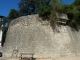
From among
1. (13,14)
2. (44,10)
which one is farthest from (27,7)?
(44,10)

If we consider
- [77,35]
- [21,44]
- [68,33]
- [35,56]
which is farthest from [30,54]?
[77,35]

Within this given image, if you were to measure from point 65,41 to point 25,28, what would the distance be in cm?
374

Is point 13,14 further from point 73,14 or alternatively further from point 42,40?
point 73,14

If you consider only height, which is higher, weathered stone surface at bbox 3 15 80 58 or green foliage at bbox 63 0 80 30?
green foliage at bbox 63 0 80 30

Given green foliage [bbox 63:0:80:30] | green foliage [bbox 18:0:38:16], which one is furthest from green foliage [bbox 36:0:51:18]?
green foliage [bbox 18:0:38:16]

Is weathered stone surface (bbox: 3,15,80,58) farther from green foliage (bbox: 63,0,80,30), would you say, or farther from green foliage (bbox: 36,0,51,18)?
green foliage (bbox: 63,0,80,30)

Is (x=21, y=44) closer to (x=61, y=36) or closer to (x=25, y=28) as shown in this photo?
(x=25, y=28)

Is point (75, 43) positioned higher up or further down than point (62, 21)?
further down

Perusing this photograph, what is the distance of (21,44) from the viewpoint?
15.2 metres

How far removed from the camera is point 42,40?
14539mm

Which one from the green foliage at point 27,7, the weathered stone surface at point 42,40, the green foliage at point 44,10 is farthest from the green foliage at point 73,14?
the green foliage at point 27,7

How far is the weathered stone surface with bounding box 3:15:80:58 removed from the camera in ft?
46.5

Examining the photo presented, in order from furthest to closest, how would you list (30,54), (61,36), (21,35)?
(21,35) → (61,36) → (30,54)

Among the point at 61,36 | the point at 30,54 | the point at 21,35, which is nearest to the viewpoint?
the point at 30,54
